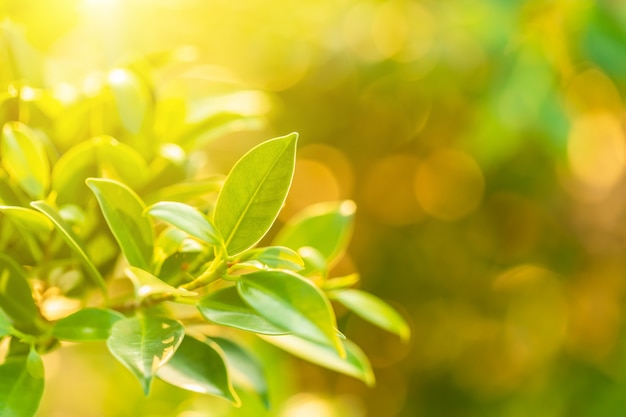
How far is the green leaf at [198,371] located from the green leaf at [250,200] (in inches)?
2.4

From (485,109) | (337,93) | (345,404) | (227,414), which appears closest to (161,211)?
(227,414)

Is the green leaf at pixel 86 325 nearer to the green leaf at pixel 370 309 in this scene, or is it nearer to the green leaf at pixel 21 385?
the green leaf at pixel 21 385

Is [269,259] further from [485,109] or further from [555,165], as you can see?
[555,165]

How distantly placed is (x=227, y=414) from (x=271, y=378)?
0.08m

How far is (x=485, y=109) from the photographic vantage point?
1078 millimetres

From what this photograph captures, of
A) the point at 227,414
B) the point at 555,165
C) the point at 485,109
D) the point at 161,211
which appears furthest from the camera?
the point at 555,165

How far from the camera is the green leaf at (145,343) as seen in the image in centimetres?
27

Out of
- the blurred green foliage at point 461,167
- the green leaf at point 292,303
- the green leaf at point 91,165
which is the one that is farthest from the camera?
the blurred green foliage at point 461,167

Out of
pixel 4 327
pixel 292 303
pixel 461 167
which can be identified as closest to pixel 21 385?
pixel 4 327

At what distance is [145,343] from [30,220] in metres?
0.08

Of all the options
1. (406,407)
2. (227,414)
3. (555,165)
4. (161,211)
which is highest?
(555,165)

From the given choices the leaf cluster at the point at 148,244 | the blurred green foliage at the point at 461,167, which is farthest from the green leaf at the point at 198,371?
the blurred green foliage at the point at 461,167

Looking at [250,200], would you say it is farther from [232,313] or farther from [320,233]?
[320,233]

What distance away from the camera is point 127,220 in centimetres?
34
